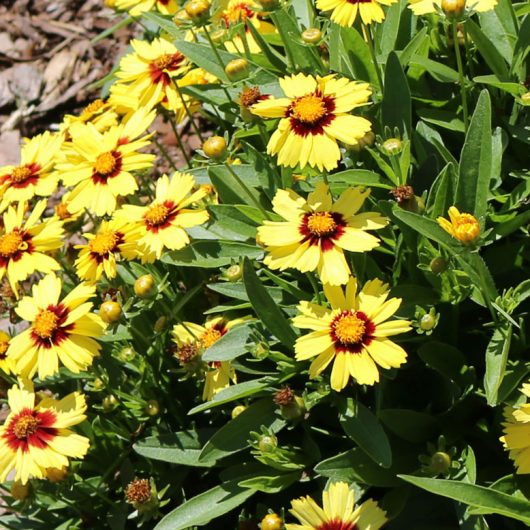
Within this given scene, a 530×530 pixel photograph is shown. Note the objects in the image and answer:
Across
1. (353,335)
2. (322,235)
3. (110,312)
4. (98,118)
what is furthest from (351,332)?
(98,118)

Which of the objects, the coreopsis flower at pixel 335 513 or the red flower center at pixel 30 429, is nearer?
the coreopsis flower at pixel 335 513

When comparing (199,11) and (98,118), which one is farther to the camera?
(98,118)

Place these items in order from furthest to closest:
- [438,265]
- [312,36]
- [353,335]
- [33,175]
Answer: [33,175] < [312,36] < [438,265] < [353,335]

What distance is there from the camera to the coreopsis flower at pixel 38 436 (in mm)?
2295

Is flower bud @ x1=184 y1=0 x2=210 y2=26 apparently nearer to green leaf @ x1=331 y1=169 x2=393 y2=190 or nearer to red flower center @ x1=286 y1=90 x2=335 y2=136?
red flower center @ x1=286 y1=90 x2=335 y2=136

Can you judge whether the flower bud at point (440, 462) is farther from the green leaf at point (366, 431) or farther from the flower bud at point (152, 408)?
the flower bud at point (152, 408)

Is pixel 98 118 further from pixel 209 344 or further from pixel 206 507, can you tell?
pixel 206 507

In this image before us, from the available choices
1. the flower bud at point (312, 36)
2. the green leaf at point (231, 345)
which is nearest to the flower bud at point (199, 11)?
the flower bud at point (312, 36)

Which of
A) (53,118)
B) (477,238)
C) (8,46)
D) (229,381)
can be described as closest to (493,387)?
(477,238)

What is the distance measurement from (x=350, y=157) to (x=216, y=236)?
1.74ft

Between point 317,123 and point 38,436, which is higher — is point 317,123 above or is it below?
above

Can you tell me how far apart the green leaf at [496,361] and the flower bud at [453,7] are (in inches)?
30.6

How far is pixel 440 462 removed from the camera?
2146 mm

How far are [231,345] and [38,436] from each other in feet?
1.90
